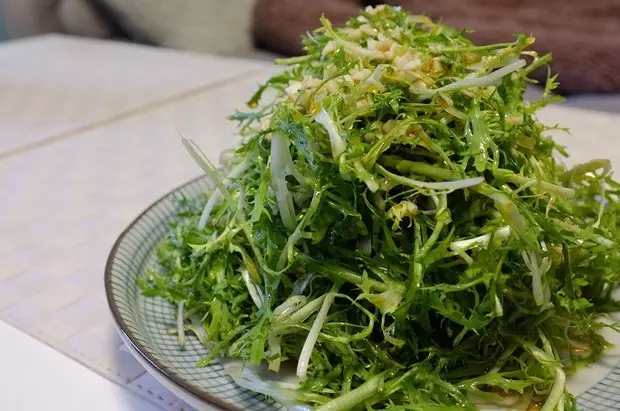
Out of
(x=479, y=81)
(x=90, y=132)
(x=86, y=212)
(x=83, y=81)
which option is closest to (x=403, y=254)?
(x=479, y=81)

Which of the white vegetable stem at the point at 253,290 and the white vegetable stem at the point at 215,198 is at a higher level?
the white vegetable stem at the point at 215,198

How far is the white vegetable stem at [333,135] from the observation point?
1.92 ft

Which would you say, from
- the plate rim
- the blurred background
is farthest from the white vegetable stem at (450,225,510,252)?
the blurred background

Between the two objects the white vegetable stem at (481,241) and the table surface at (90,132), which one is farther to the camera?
the table surface at (90,132)

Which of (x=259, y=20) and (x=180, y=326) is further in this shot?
(x=259, y=20)

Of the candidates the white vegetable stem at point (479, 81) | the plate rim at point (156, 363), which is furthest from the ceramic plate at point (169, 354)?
the white vegetable stem at point (479, 81)

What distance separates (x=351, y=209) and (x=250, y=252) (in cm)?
17

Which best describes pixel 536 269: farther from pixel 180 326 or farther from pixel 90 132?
pixel 90 132

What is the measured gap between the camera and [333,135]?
59cm

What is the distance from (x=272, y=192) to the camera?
2.16 ft

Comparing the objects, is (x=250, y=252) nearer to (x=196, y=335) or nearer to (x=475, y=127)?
(x=196, y=335)

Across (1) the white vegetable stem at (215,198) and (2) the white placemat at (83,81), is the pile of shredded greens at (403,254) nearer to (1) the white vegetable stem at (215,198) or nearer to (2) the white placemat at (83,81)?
(1) the white vegetable stem at (215,198)

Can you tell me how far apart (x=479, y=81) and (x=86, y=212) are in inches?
27.6

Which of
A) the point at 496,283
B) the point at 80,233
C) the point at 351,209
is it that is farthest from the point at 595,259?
the point at 80,233
